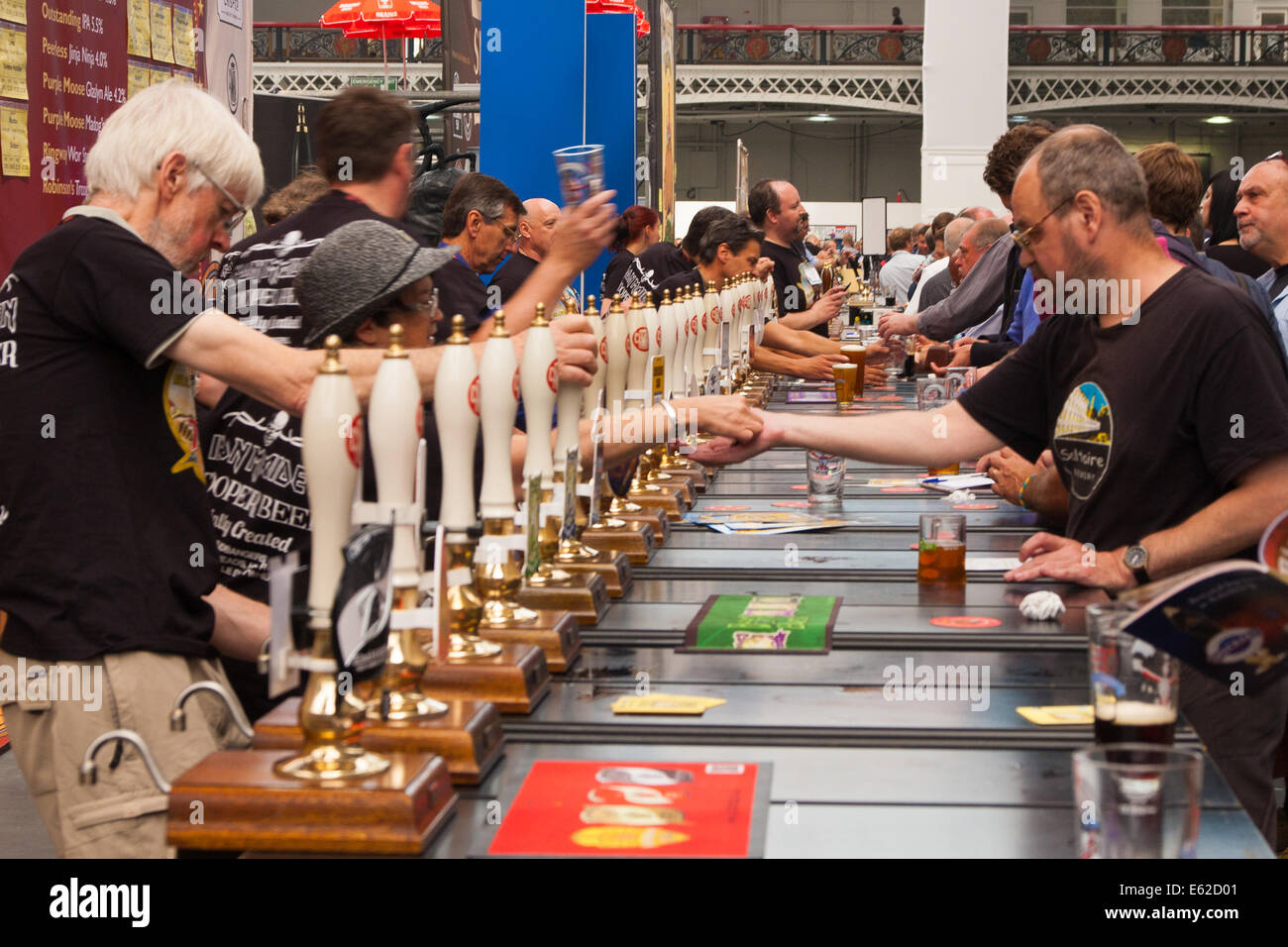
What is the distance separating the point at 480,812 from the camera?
3.98ft

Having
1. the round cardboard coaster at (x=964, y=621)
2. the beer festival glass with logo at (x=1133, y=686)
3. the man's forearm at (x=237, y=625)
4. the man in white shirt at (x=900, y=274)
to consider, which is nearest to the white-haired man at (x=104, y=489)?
the man's forearm at (x=237, y=625)

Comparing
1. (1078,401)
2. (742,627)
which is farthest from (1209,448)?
(742,627)

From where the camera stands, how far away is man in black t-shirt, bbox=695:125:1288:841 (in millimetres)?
2004

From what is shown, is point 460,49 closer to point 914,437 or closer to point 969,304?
point 969,304

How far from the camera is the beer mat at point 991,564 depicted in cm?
221

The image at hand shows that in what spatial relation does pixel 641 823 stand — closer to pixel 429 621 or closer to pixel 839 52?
pixel 429 621

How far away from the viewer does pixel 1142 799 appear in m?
1.01

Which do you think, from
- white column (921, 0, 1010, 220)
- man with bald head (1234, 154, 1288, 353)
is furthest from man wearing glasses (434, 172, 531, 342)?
white column (921, 0, 1010, 220)

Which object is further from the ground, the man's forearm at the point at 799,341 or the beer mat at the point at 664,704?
the man's forearm at the point at 799,341

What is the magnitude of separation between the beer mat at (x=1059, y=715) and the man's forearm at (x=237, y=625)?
1.06 metres

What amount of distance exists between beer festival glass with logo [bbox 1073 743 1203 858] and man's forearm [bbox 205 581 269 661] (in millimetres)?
1251

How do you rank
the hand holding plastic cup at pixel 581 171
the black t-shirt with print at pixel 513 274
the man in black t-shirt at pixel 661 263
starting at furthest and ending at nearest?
the man in black t-shirt at pixel 661 263
the black t-shirt with print at pixel 513 274
the hand holding plastic cup at pixel 581 171

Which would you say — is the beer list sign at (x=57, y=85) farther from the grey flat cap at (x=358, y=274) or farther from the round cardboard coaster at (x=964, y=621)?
the round cardboard coaster at (x=964, y=621)
